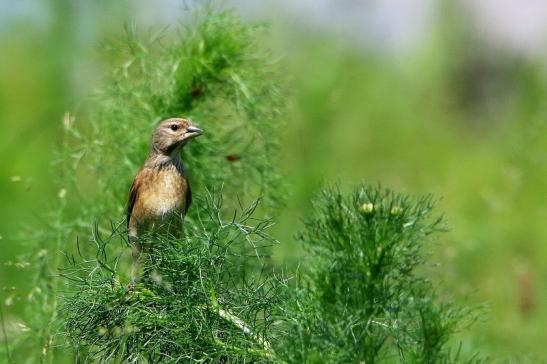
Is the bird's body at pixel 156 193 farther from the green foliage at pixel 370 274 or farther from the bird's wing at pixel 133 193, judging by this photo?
the green foliage at pixel 370 274

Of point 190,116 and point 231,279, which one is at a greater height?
point 190,116

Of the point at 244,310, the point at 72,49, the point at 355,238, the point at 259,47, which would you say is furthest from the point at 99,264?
the point at 72,49

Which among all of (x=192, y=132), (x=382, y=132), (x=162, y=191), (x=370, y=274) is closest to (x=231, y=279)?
(x=370, y=274)

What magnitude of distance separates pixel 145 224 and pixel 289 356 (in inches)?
77.8

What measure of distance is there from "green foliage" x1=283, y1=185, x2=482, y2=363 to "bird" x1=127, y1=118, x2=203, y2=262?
1.17 meters

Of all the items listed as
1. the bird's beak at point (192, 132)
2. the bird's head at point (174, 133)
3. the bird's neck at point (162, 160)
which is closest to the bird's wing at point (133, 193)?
the bird's neck at point (162, 160)

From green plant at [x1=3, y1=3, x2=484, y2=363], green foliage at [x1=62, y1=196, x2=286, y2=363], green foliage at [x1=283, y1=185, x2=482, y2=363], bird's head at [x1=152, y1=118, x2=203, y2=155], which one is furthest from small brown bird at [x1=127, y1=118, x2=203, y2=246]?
green foliage at [x1=62, y1=196, x2=286, y2=363]

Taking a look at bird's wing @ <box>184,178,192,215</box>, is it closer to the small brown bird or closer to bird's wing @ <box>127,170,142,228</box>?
the small brown bird

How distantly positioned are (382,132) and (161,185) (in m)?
6.90

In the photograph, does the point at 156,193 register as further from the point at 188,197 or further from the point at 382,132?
the point at 382,132

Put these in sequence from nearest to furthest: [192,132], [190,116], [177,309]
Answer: [177,309], [192,132], [190,116]

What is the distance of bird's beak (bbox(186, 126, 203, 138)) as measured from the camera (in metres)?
5.15

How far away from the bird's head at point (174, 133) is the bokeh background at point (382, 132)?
25.3 inches

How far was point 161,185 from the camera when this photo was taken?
5445 millimetres
